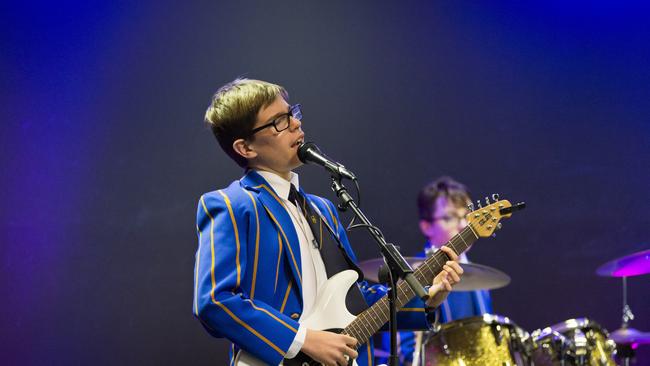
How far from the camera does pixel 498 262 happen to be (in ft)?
14.0

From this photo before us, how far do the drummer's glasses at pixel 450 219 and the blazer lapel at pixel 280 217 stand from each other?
1957 millimetres

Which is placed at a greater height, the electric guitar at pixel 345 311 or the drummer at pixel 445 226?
the drummer at pixel 445 226

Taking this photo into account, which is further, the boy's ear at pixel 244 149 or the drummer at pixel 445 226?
the drummer at pixel 445 226

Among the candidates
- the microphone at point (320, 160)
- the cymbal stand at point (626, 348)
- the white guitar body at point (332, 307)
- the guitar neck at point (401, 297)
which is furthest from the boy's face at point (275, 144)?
the cymbal stand at point (626, 348)

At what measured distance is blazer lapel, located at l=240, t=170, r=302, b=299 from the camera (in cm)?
227

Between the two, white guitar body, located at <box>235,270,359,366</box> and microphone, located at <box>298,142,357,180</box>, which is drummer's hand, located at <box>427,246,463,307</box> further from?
microphone, located at <box>298,142,357,180</box>

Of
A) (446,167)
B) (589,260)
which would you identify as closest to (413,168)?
(446,167)

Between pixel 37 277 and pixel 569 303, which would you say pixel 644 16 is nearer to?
pixel 569 303

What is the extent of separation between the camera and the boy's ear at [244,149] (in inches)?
100

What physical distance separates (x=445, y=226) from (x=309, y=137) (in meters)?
0.97

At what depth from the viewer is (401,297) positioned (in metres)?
2.38

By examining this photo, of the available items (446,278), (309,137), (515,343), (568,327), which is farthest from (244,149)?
(568,327)

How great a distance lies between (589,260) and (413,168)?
117 cm

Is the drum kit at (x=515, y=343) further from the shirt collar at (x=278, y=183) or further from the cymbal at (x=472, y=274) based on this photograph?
the shirt collar at (x=278, y=183)
